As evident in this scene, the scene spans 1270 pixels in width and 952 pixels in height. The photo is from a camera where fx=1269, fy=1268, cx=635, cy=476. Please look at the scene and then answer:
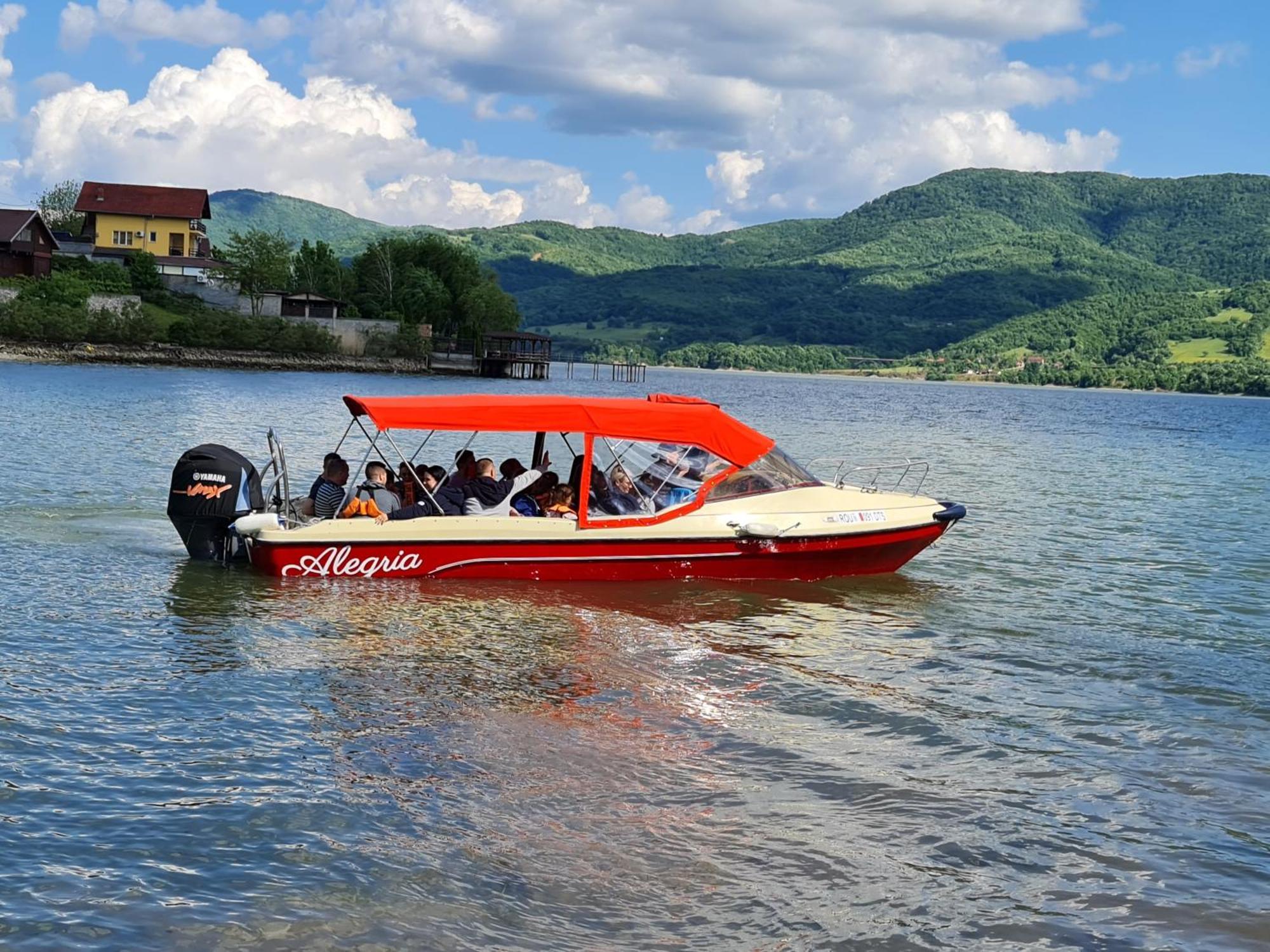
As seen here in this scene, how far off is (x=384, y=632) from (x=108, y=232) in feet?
390

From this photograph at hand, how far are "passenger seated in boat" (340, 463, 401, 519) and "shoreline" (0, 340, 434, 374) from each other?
88183mm

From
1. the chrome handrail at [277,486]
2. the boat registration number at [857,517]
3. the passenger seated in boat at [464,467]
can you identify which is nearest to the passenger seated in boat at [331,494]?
the chrome handrail at [277,486]

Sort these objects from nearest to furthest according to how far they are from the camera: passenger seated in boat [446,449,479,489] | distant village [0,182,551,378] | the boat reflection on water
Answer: the boat reflection on water, passenger seated in boat [446,449,479,489], distant village [0,182,551,378]

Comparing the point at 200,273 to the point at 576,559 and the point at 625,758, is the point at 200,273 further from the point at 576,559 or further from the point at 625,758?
the point at 625,758

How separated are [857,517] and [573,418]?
4.20 meters

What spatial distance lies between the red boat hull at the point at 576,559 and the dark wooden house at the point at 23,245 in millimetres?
98811

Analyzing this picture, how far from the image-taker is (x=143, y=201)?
12094 cm

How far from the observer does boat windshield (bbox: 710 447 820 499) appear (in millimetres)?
17578

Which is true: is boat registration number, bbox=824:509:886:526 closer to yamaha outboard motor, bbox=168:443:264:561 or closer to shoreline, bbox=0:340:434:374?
yamaha outboard motor, bbox=168:443:264:561

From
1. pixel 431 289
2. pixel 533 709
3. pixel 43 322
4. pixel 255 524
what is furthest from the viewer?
pixel 431 289

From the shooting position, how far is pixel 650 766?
9859 millimetres

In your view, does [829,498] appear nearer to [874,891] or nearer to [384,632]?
[384,632]

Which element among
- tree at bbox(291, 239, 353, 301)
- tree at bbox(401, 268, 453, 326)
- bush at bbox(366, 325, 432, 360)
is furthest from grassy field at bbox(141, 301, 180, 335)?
tree at bbox(401, 268, 453, 326)

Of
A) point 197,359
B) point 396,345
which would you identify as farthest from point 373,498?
point 396,345
